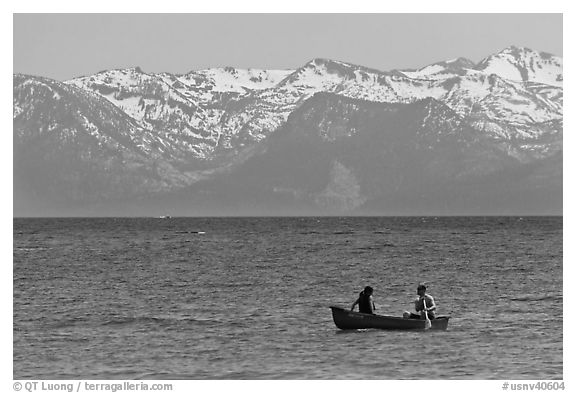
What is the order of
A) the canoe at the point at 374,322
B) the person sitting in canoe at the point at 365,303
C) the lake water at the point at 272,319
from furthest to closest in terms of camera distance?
the person sitting in canoe at the point at 365,303, the canoe at the point at 374,322, the lake water at the point at 272,319

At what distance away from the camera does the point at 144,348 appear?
58.0m

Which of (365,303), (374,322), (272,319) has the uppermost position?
(365,303)

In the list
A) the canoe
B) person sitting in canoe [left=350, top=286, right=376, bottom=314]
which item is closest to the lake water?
the canoe

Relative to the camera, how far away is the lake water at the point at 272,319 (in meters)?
52.5

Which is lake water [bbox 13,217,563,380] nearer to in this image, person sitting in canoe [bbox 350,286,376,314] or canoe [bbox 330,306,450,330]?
canoe [bbox 330,306,450,330]

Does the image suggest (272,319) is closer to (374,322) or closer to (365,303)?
(365,303)

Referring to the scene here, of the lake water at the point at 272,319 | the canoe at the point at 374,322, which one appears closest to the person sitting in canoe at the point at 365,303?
the canoe at the point at 374,322

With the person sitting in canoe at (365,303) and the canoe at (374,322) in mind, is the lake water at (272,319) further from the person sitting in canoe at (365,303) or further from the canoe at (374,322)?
the person sitting in canoe at (365,303)

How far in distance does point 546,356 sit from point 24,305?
39.4 m

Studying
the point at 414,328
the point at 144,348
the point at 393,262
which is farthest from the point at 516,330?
the point at 393,262

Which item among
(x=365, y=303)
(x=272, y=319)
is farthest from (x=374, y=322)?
(x=272, y=319)

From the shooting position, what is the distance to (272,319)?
231 ft

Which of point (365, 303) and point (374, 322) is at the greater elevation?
point (365, 303)
